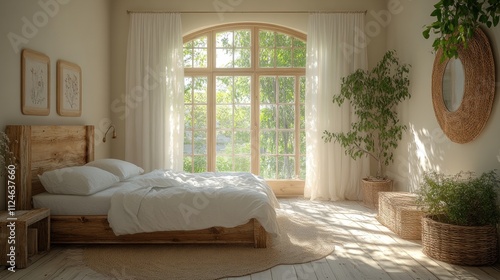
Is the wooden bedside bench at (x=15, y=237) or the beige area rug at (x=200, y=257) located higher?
the wooden bedside bench at (x=15, y=237)

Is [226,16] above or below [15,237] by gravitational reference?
above

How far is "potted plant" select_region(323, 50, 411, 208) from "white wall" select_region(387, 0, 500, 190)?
0.14m

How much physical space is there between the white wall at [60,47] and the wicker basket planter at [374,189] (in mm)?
3528

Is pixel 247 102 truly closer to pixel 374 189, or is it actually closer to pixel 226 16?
pixel 226 16

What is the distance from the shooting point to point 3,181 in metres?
3.46

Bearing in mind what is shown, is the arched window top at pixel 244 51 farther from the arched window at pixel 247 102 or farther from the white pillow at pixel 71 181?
the white pillow at pixel 71 181

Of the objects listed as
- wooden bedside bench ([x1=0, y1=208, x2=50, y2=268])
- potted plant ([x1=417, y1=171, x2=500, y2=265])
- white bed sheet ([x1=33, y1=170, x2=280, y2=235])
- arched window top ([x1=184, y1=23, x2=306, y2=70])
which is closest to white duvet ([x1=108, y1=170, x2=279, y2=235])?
white bed sheet ([x1=33, y1=170, x2=280, y2=235])

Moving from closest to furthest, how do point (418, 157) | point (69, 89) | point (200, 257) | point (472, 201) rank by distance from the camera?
point (472, 201) → point (200, 257) → point (69, 89) → point (418, 157)

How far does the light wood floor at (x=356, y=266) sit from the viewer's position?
294 cm

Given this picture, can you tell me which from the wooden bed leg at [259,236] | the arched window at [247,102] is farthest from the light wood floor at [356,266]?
the arched window at [247,102]

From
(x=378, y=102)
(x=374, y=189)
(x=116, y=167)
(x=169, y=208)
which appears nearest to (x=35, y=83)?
(x=116, y=167)

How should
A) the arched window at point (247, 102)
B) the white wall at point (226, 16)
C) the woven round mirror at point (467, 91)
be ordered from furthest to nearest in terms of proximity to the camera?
the arched window at point (247, 102) < the white wall at point (226, 16) < the woven round mirror at point (467, 91)

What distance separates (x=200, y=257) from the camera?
3344 mm

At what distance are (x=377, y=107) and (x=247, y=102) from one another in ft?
6.01
